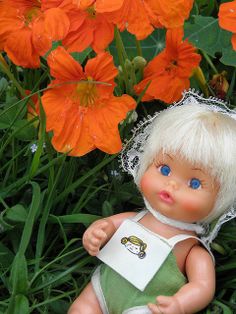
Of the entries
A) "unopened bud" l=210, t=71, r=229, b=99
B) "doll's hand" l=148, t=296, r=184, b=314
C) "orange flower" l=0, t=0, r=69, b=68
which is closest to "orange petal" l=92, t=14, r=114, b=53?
"orange flower" l=0, t=0, r=69, b=68

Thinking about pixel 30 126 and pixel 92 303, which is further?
pixel 30 126

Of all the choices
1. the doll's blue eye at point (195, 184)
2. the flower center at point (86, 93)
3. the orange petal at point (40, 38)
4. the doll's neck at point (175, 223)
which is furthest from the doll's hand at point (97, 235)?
the orange petal at point (40, 38)

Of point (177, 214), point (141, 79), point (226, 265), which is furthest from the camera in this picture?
point (141, 79)

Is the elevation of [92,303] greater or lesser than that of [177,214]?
lesser

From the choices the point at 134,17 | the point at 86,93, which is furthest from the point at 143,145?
the point at 134,17

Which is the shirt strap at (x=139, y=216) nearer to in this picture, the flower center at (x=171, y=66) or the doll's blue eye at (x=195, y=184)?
the doll's blue eye at (x=195, y=184)

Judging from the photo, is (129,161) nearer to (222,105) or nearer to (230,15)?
(222,105)

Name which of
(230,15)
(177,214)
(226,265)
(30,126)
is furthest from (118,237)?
(230,15)
